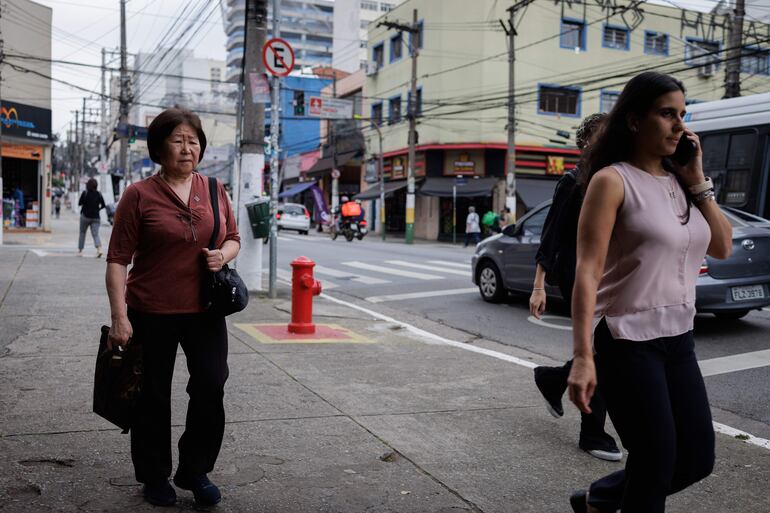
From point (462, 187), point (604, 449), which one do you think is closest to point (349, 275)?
point (604, 449)

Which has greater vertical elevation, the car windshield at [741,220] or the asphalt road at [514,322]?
the car windshield at [741,220]

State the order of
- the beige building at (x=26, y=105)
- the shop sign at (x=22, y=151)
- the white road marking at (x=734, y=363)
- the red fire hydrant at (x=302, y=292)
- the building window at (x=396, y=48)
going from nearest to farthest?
the white road marking at (x=734, y=363)
the red fire hydrant at (x=302, y=292)
the beige building at (x=26, y=105)
the shop sign at (x=22, y=151)
the building window at (x=396, y=48)

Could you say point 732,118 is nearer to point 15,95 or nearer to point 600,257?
point 600,257

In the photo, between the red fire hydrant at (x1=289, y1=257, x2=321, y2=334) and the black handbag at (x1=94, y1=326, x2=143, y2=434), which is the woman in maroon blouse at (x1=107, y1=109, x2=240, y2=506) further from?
the red fire hydrant at (x1=289, y1=257, x2=321, y2=334)

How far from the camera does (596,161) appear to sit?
2.68 m

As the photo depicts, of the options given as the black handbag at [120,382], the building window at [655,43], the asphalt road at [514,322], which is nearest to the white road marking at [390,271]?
the asphalt road at [514,322]

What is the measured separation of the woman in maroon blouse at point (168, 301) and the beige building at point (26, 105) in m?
23.8

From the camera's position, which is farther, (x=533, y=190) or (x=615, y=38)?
(x=615, y=38)

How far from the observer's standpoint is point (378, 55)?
41.1 meters

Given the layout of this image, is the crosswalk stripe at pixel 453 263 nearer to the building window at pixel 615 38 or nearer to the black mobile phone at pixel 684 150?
the black mobile phone at pixel 684 150

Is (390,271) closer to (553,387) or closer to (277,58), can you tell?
(277,58)

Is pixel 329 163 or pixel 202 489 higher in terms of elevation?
pixel 329 163

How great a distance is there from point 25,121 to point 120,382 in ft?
84.7

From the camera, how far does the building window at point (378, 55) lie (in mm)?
40406
